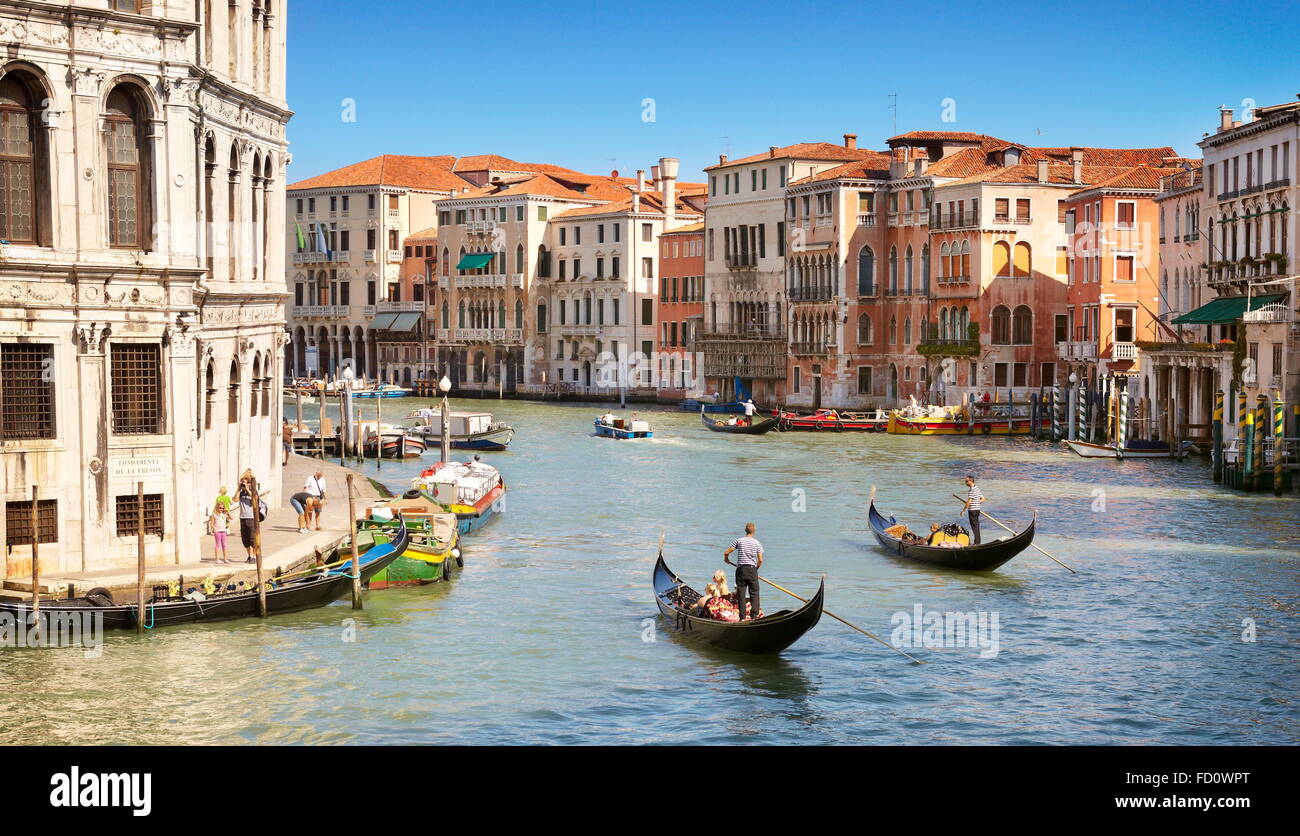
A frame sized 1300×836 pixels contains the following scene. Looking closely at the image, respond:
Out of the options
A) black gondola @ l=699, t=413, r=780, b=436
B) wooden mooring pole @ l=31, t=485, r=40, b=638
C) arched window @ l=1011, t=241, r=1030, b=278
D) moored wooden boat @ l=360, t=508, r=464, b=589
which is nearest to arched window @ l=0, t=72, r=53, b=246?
wooden mooring pole @ l=31, t=485, r=40, b=638

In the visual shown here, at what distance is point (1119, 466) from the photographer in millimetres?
33125

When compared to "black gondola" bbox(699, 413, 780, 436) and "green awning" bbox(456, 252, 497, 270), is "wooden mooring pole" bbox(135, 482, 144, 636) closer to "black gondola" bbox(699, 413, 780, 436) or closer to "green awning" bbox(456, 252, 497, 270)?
"black gondola" bbox(699, 413, 780, 436)

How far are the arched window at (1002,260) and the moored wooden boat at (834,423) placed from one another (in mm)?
5543

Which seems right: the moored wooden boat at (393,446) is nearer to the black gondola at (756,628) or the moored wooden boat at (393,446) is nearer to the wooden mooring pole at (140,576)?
the wooden mooring pole at (140,576)

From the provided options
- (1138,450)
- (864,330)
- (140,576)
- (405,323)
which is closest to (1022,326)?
(864,330)

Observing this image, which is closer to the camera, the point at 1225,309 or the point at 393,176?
the point at 1225,309

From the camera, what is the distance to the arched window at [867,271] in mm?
51500

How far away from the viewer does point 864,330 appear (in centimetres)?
5159

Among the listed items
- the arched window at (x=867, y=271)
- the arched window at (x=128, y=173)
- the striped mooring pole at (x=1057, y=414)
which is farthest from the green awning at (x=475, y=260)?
the arched window at (x=128, y=173)

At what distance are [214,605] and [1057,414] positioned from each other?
30.5m

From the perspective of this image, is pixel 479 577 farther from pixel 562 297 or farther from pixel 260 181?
pixel 562 297

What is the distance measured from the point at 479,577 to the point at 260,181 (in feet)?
19.1

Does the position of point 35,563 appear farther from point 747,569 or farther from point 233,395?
point 747,569
